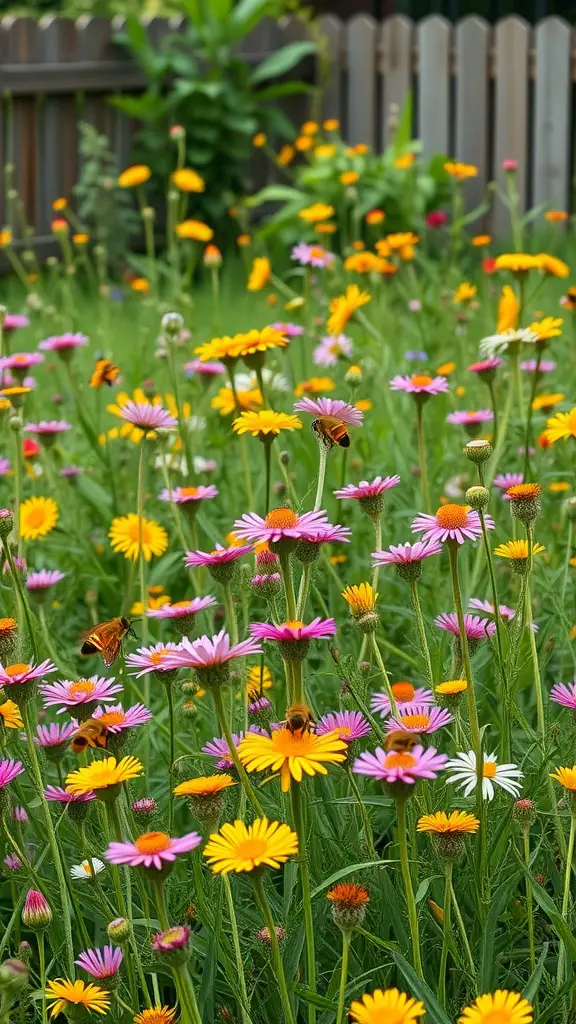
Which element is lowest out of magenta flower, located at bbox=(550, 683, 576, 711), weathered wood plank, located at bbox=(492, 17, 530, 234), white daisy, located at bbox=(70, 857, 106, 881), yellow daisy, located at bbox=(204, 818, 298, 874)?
white daisy, located at bbox=(70, 857, 106, 881)

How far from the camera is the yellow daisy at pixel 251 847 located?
2.80 ft

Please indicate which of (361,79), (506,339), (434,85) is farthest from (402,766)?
(361,79)

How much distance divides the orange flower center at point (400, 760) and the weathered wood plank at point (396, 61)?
20.7ft

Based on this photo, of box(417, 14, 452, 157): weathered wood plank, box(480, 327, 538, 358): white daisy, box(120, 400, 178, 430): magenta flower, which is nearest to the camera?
box(120, 400, 178, 430): magenta flower

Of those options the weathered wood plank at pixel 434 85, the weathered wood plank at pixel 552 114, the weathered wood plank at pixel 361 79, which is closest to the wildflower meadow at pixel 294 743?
the weathered wood plank at pixel 552 114

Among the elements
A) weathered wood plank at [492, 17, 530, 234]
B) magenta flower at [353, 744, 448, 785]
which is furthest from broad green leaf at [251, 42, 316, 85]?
magenta flower at [353, 744, 448, 785]

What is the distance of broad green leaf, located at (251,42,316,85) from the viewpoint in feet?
22.7

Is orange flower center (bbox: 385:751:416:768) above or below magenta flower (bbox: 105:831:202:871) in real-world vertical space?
above

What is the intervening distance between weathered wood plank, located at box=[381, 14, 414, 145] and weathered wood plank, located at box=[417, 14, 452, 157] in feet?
0.28

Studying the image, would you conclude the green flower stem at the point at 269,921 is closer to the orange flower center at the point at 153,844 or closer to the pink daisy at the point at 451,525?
the orange flower center at the point at 153,844

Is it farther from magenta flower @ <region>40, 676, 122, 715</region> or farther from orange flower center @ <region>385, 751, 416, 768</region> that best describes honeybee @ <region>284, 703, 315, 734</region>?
magenta flower @ <region>40, 676, 122, 715</region>

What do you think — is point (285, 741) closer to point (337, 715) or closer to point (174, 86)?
point (337, 715)

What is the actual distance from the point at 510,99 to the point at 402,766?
6.29 metres

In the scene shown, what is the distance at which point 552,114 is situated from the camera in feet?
21.6
